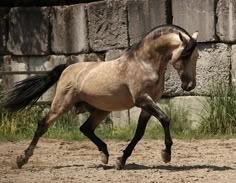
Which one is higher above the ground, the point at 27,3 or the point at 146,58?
the point at 27,3

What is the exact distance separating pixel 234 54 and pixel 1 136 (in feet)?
13.0

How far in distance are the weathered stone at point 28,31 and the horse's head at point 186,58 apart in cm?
553

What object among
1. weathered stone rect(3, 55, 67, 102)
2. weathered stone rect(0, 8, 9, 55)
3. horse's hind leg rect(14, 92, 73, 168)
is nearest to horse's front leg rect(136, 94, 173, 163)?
horse's hind leg rect(14, 92, 73, 168)

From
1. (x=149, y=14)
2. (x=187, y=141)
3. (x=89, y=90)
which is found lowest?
(x=187, y=141)

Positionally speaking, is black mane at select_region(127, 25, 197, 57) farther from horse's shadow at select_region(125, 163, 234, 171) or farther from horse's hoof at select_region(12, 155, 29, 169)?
horse's hoof at select_region(12, 155, 29, 169)

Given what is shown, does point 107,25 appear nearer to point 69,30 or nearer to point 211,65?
point 69,30

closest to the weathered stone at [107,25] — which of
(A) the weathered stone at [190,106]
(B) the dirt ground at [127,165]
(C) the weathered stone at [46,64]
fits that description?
(C) the weathered stone at [46,64]

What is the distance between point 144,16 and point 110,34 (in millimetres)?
750

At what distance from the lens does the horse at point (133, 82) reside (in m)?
7.17

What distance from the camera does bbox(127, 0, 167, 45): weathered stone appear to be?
36.1 ft

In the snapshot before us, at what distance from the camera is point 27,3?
13.5m

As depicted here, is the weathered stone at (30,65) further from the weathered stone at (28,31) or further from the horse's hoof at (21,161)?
the horse's hoof at (21,161)

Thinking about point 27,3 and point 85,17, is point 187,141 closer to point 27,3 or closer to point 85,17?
point 85,17

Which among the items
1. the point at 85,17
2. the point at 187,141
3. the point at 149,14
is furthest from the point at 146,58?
the point at 85,17
